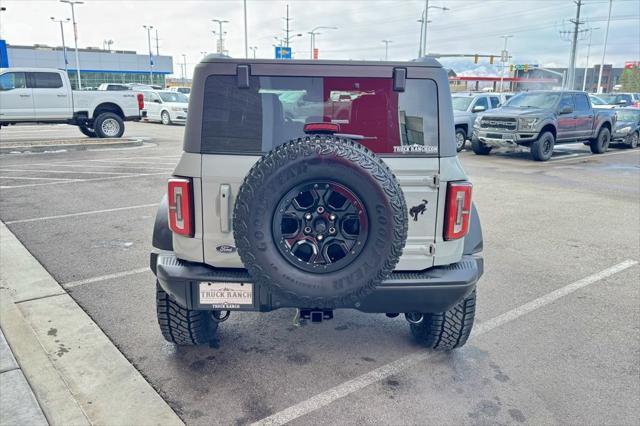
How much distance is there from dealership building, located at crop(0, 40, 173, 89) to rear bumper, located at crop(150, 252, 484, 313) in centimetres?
6819

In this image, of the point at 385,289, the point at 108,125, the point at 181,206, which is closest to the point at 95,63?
the point at 108,125

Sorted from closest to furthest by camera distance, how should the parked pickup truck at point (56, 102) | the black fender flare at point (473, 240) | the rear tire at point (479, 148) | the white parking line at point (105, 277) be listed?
the black fender flare at point (473, 240) < the white parking line at point (105, 277) < the parked pickup truck at point (56, 102) < the rear tire at point (479, 148)

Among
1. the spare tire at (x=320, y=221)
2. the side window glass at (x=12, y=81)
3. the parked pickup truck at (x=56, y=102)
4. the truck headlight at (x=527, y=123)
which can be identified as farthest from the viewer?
the parked pickup truck at (x=56, y=102)

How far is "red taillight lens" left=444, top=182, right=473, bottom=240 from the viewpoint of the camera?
9.82ft

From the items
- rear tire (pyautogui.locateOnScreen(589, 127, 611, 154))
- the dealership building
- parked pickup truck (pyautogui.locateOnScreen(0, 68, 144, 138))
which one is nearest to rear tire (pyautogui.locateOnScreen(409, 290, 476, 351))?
parked pickup truck (pyautogui.locateOnScreen(0, 68, 144, 138))

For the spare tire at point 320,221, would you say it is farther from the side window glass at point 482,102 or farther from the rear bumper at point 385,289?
the side window glass at point 482,102

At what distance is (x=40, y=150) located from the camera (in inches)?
574

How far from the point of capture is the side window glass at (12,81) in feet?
49.9

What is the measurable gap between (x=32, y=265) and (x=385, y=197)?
13.9ft

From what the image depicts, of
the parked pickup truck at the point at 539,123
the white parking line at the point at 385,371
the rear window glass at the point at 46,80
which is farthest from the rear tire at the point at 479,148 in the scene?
the rear window glass at the point at 46,80

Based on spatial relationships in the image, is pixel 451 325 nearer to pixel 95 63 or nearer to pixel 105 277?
pixel 105 277

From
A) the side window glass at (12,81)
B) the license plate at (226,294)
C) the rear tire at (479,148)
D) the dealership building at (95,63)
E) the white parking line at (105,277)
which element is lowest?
the white parking line at (105,277)

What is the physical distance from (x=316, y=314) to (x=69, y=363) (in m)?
1.74

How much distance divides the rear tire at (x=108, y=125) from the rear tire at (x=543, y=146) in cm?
1358
